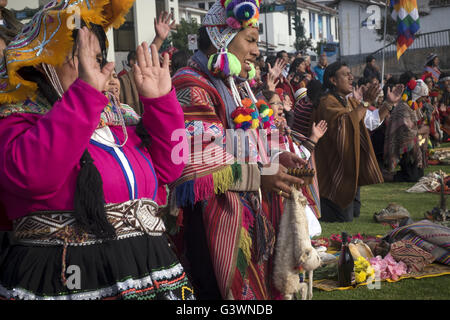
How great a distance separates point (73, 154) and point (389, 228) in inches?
252

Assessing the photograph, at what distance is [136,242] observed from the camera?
2332 millimetres

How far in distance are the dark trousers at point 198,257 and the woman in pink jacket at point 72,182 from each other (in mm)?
1052

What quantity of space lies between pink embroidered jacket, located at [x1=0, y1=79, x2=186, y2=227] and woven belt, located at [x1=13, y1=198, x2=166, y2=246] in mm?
30

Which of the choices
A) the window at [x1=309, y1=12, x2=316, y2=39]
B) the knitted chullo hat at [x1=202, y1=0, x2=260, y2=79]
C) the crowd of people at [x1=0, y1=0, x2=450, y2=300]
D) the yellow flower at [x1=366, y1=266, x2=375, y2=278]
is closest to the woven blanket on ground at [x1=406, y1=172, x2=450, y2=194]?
the yellow flower at [x1=366, y1=266, x2=375, y2=278]

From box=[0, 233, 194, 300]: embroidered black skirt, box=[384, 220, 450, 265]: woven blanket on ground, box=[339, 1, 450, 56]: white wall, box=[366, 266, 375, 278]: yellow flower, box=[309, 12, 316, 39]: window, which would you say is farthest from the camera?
box=[309, 12, 316, 39]: window

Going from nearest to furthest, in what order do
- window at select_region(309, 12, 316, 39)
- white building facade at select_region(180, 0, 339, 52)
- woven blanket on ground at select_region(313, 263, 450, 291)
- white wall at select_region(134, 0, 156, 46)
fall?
woven blanket on ground at select_region(313, 263, 450, 291) → white wall at select_region(134, 0, 156, 46) → white building facade at select_region(180, 0, 339, 52) → window at select_region(309, 12, 316, 39)

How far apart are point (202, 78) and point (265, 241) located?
1109 millimetres

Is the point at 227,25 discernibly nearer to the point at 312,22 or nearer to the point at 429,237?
the point at 429,237

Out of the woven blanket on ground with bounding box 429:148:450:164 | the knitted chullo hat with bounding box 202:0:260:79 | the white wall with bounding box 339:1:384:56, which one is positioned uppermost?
the white wall with bounding box 339:1:384:56

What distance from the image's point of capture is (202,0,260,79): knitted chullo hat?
12.0ft

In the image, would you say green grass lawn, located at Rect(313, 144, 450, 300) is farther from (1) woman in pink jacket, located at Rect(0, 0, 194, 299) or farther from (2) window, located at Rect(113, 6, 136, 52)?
(2) window, located at Rect(113, 6, 136, 52)

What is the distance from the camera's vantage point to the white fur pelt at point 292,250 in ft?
11.7

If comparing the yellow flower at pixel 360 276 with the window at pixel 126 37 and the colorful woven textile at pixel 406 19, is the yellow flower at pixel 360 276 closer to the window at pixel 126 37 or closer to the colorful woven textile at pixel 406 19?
the colorful woven textile at pixel 406 19

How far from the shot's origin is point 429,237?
6.09 m
